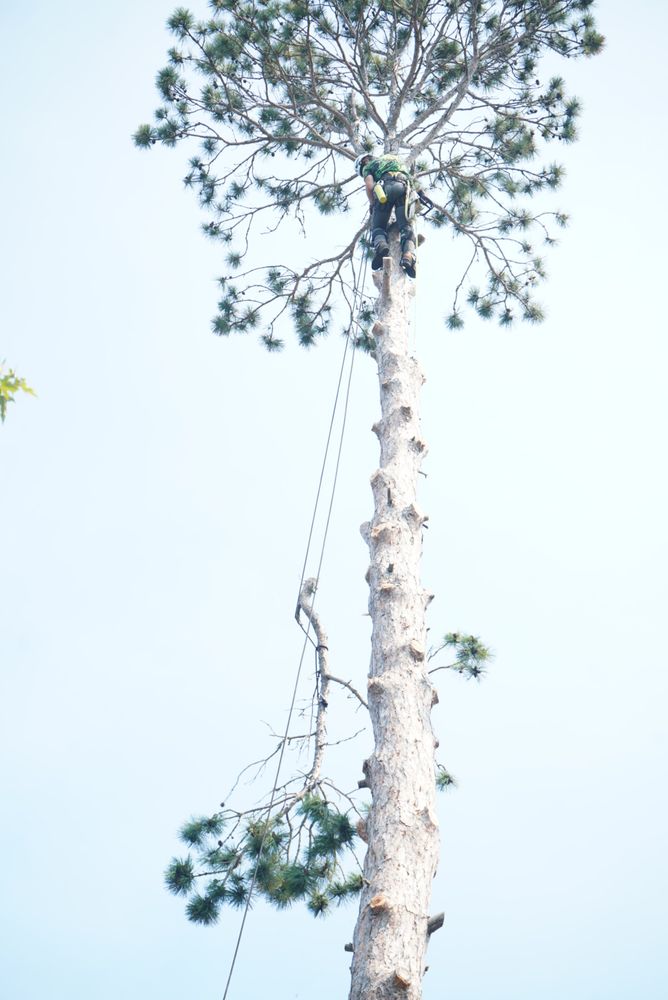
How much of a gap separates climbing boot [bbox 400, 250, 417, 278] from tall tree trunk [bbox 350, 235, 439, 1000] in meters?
0.78

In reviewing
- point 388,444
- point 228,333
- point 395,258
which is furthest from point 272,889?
point 228,333

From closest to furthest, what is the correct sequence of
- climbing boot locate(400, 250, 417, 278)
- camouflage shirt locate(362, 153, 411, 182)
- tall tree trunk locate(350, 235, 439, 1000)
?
tall tree trunk locate(350, 235, 439, 1000) < climbing boot locate(400, 250, 417, 278) < camouflage shirt locate(362, 153, 411, 182)

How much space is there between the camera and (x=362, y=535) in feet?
15.1

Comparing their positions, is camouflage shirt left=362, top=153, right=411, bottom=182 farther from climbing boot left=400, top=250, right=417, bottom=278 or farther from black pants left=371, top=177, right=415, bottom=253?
climbing boot left=400, top=250, right=417, bottom=278

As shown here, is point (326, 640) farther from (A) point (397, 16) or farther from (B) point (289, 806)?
(A) point (397, 16)

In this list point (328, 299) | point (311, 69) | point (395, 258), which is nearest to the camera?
point (395, 258)

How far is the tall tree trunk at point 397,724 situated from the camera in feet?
9.67

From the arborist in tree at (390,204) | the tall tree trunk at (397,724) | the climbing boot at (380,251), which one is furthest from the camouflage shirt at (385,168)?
the tall tree trunk at (397,724)

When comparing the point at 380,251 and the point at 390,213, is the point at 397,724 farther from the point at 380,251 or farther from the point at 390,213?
the point at 390,213

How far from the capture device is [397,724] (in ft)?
11.8

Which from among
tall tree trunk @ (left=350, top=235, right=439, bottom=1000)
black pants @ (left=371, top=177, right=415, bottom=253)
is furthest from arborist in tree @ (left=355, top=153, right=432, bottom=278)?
tall tree trunk @ (left=350, top=235, right=439, bottom=1000)

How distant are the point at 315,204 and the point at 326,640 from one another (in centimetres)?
562

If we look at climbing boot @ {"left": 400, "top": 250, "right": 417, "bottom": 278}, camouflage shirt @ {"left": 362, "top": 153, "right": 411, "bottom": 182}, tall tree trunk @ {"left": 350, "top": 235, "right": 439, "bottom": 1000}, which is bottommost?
tall tree trunk @ {"left": 350, "top": 235, "right": 439, "bottom": 1000}

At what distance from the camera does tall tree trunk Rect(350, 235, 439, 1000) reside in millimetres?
2947
